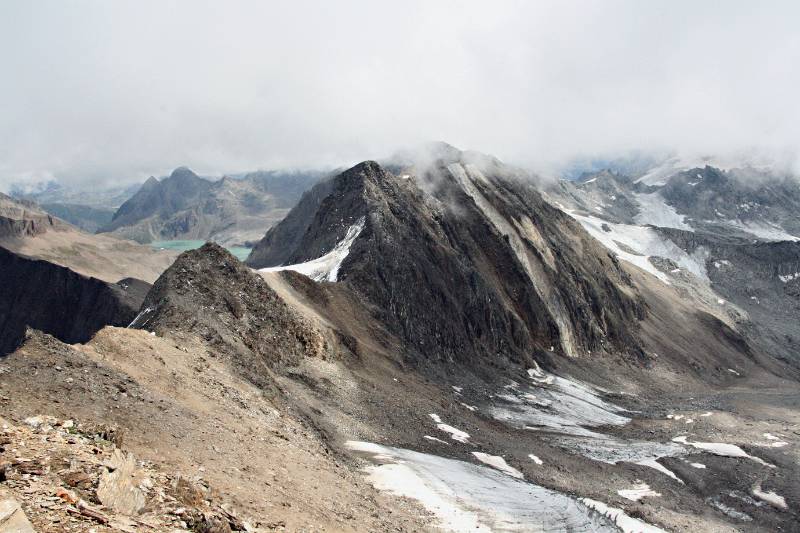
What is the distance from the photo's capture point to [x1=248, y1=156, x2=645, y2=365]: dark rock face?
300 feet

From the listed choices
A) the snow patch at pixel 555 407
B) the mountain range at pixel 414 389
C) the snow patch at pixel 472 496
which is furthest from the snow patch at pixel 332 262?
the snow patch at pixel 472 496

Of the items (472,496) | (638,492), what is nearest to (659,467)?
(638,492)

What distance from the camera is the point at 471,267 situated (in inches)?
4195

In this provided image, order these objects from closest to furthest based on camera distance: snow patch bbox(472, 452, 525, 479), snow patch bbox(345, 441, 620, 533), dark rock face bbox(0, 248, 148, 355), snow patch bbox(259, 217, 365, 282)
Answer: snow patch bbox(345, 441, 620, 533)
snow patch bbox(472, 452, 525, 479)
snow patch bbox(259, 217, 365, 282)
dark rock face bbox(0, 248, 148, 355)

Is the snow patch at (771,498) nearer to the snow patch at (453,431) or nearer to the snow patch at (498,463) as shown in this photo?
the snow patch at (498,463)

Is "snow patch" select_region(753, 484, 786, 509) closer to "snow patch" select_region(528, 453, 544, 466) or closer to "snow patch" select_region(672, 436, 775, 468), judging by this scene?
"snow patch" select_region(672, 436, 775, 468)

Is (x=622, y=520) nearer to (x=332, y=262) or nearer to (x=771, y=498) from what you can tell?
(x=771, y=498)

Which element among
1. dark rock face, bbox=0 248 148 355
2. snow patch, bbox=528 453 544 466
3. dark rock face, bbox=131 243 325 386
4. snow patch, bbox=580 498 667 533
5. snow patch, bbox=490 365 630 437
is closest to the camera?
snow patch, bbox=580 498 667 533

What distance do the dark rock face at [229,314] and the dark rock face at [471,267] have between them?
1025 inches

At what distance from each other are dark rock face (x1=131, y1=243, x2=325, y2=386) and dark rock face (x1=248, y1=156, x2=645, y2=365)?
2603 cm

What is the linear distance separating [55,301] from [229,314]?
5370 inches

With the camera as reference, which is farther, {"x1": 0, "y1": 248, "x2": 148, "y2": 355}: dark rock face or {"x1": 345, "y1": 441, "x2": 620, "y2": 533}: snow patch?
{"x1": 0, "y1": 248, "x2": 148, "y2": 355}: dark rock face

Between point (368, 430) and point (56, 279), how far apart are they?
155222 millimetres

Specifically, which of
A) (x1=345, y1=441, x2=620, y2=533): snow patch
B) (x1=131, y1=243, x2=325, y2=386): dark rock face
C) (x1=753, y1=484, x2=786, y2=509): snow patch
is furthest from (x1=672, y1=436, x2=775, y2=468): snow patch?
(x1=131, y1=243, x2=325, y2=386): dark rock face
